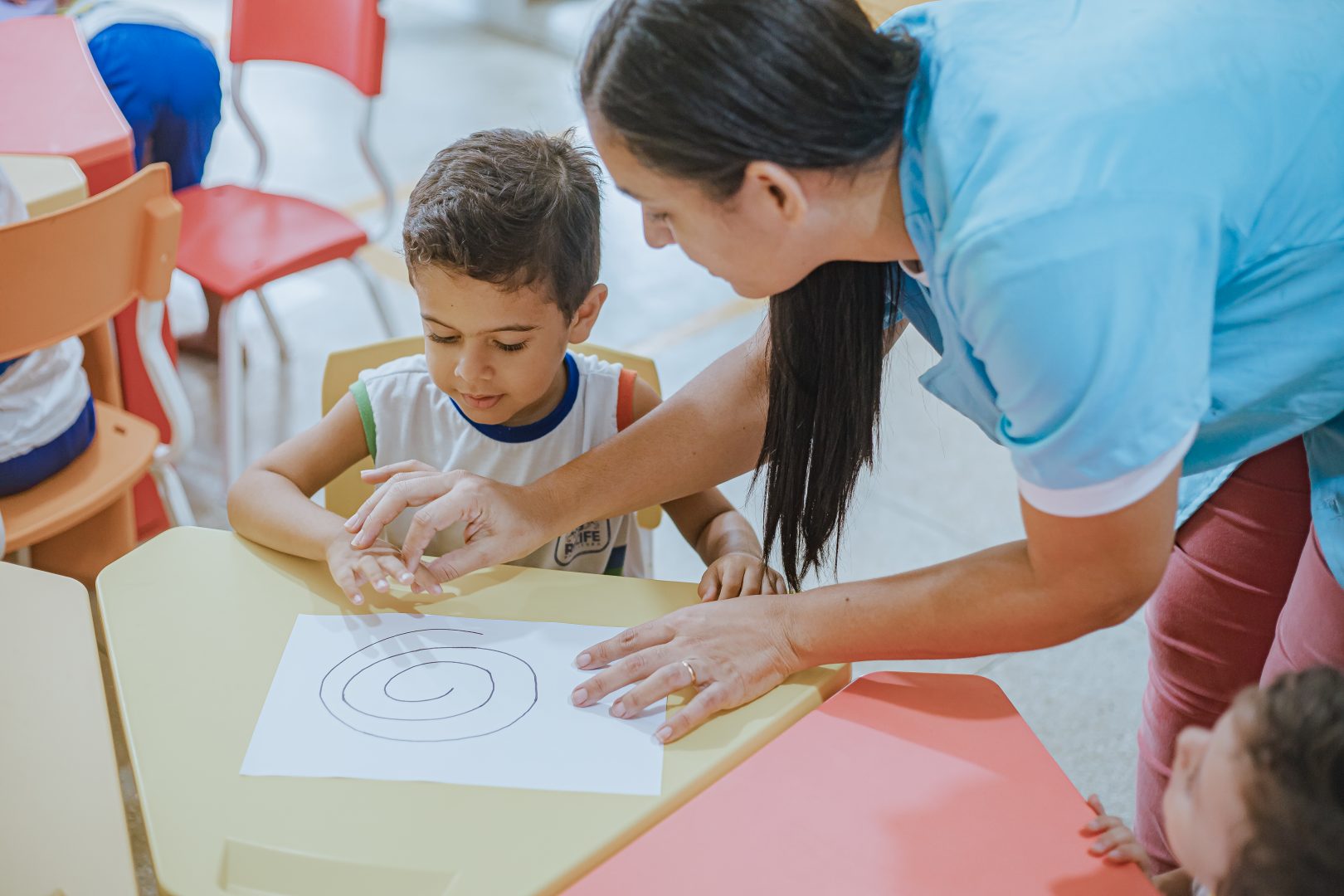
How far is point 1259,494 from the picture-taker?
1.13 m

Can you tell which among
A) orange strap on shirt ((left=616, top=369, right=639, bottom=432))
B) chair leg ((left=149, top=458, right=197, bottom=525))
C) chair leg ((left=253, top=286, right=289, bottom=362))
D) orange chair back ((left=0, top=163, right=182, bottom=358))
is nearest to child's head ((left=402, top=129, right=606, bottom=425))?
orange strap on shirt ((left=616, top=369, right=639, bottom=432))

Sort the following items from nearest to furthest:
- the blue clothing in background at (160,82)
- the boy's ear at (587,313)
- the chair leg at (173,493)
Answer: the boy's ear at (587,313) < the chair leg at (173,493) < the blue clothing in background at (160,82)

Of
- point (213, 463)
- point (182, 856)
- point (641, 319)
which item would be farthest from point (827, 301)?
point (641, 319)

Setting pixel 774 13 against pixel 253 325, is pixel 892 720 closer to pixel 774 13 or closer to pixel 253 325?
pixel 774 13

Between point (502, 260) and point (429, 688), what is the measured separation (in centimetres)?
44

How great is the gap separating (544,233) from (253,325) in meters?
1.95

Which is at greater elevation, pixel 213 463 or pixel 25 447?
pixel 25 447

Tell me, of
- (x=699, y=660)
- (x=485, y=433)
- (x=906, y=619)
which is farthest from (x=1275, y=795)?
(x=485, y=433)

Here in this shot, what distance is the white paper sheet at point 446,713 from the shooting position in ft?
2.95

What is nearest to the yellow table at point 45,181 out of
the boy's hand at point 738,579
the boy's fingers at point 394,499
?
the boy's fingers at point 394,499

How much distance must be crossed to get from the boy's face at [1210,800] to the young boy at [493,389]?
460 millimetres

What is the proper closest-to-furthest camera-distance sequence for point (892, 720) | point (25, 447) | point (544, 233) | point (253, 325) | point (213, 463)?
point (892, 720)
point (544, 233)
point (25, 447)
point (213, 463)
point (253, 325)

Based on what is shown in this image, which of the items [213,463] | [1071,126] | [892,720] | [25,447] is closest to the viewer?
[1071,126]

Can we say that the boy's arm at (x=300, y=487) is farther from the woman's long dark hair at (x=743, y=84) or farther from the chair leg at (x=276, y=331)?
the chair leg at (x=276, y=331)
